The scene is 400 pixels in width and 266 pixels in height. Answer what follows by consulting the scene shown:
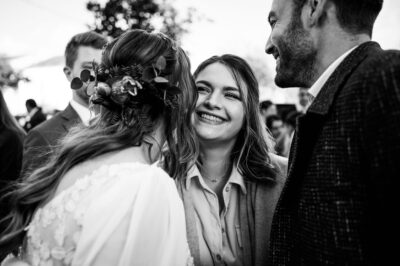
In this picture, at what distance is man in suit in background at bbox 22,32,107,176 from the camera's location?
122 inches

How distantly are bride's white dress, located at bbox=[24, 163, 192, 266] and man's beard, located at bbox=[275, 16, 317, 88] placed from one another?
96cm

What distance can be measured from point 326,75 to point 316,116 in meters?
0.30

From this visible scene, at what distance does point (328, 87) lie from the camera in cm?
159

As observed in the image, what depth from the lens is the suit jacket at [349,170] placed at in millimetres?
1202

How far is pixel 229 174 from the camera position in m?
3.04

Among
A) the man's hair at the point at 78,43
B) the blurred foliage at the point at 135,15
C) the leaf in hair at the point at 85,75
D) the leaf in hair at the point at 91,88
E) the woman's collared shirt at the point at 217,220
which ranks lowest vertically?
the woman's collared shirt at the point at 217,220

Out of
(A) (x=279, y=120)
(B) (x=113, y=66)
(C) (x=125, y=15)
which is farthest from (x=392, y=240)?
(C) (x=125, y=15)

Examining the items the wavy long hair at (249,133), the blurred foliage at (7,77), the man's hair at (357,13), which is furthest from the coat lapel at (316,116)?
the blurred foliage at (7,77)

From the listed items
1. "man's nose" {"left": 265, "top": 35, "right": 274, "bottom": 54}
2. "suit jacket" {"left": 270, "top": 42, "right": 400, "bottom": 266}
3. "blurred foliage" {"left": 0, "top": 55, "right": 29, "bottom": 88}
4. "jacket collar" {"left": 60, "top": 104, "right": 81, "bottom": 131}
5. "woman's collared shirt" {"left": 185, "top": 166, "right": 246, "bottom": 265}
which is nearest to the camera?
"suit jacket" {"left": 270, "top": 42, "right": 400, "bottom": 266}

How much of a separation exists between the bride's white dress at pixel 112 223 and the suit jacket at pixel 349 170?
0.59 m

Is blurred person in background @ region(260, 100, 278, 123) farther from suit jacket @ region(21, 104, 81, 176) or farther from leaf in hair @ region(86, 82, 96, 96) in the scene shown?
leaf in hair @ region(86, 82, 96, 96)

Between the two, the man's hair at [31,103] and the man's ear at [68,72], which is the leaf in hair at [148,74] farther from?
the man's hair at [31,103]

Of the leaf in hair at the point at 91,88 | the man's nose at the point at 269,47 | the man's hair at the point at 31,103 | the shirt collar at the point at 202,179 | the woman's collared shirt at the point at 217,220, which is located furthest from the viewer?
the man's hair at the point at 31,103

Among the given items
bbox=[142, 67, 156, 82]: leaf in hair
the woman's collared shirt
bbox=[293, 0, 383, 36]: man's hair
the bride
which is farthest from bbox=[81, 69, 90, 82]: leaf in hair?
bbox=[293, 0, 383, 36]: man's hair
